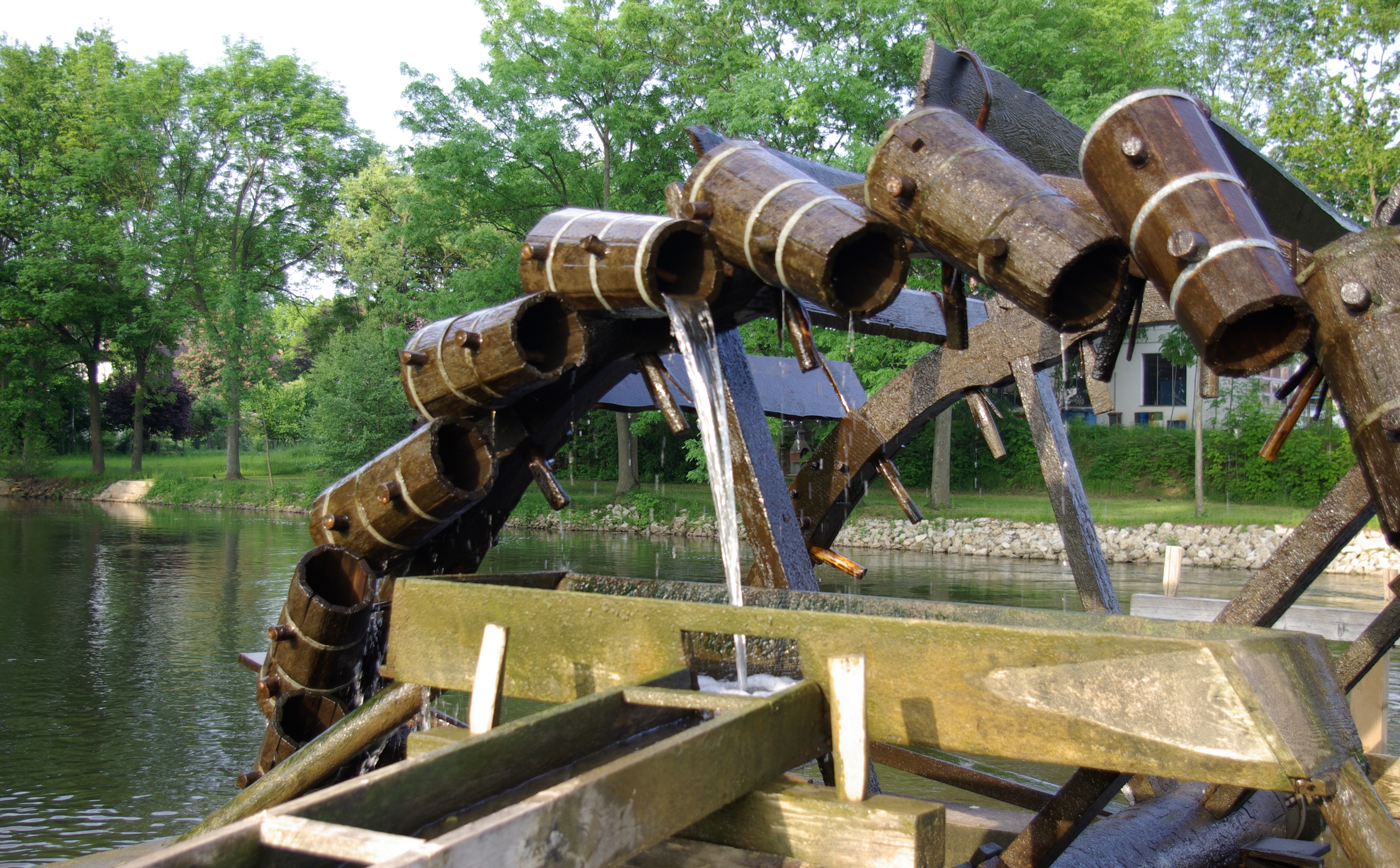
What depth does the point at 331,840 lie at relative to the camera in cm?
190

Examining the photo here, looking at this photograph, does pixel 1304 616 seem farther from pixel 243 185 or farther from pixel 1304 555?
pixel 243 185

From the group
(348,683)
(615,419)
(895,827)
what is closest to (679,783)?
(895,827)

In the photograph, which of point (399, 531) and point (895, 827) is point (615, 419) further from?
point (895, 827)

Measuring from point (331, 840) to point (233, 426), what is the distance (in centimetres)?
3764

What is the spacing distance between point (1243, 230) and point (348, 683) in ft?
16.3

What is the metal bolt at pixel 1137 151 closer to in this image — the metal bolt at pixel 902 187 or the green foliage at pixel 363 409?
the metal bolt at pixel 902 187

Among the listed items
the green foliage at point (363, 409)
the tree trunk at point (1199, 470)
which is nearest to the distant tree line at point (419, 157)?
the green foliage at point (363, 409)

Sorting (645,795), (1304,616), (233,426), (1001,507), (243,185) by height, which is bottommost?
(1001,507)

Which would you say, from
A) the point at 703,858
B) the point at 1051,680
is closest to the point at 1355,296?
the point at 1051,680

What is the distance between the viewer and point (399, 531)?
548 cm

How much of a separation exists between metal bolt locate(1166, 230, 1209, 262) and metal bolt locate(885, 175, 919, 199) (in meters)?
0.93

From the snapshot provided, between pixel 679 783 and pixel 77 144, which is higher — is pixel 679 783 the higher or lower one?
the lower one

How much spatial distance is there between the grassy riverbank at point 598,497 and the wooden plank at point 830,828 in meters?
15.7

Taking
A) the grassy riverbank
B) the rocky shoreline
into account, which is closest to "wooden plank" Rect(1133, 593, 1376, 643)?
the grassy riverbank
